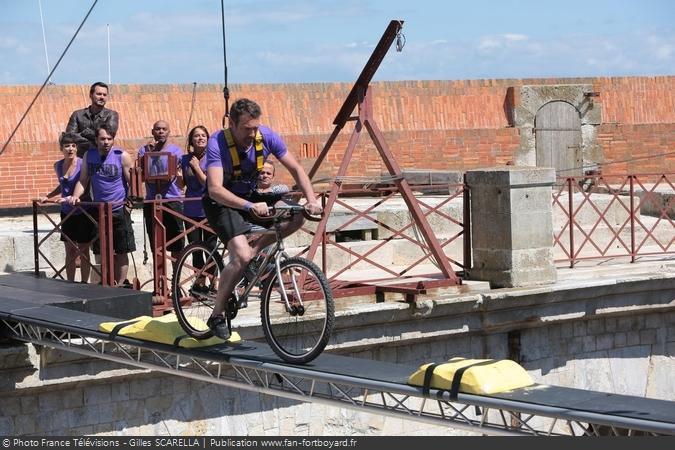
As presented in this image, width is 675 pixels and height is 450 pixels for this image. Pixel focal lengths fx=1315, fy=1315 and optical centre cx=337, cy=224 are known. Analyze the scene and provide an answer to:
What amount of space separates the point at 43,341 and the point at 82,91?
9449 millimetres

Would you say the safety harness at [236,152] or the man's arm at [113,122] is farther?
the man's arm at [113,122]

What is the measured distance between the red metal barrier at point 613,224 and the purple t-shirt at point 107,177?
5.08 metres

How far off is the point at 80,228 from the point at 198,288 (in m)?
3.38

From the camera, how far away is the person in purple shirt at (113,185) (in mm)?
11812

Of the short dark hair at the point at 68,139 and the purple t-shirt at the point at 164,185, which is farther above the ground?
the short dark hair at the point at 68,139

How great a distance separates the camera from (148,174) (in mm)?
12000

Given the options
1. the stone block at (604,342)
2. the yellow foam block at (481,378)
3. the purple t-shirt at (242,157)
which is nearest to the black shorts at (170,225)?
the purple t-shirt at (242,157)

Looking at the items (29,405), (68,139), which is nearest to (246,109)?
(29,405)

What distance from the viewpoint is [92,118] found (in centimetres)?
1298

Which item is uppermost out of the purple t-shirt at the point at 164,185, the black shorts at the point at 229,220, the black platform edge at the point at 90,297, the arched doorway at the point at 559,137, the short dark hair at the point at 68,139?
the arched doorway at the point at 559,137

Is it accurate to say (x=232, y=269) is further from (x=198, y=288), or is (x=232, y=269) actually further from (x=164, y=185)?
(x=164, y=185)

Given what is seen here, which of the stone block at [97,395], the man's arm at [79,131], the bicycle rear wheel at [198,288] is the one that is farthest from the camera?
the man's arm at [79,131]

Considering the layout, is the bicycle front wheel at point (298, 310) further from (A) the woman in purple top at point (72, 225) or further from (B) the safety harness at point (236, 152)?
(A) the woman in purple top at point (72, 225)
